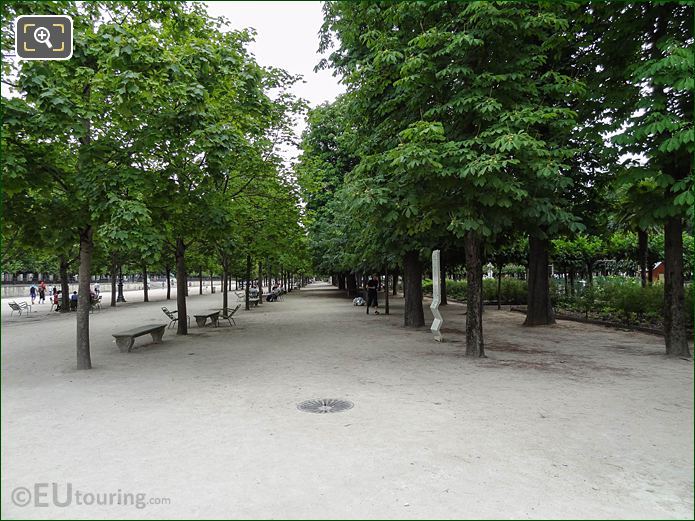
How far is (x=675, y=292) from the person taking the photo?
11227 millimetres

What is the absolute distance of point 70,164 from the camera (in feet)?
34.4

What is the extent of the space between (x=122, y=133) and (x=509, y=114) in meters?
7.87

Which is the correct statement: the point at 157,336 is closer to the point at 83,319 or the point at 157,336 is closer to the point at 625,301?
the point at 83,319

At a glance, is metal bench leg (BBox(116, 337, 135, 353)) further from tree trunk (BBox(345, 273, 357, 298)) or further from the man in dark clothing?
tree trunk (BBox(345, 273, 357, 298))

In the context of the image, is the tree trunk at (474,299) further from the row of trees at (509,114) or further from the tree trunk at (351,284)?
the tree trunk at (351,284)

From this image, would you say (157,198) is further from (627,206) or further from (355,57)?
(627,206)

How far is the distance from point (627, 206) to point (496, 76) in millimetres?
4011

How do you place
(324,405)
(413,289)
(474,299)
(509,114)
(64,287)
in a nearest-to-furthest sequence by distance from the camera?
(324,405) → (509,114) → (474,299) → (413,289) → (64,287)

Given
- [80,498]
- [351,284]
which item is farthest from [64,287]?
[80,498]

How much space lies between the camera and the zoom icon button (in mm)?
2676

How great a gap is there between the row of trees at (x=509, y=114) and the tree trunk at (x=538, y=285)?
18.0 feet

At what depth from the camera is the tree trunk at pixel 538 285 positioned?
18.3 meters

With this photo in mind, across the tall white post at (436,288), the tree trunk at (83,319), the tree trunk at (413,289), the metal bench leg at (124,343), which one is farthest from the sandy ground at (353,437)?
the tree trunk at (413,289)

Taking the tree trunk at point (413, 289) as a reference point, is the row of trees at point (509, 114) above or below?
above
